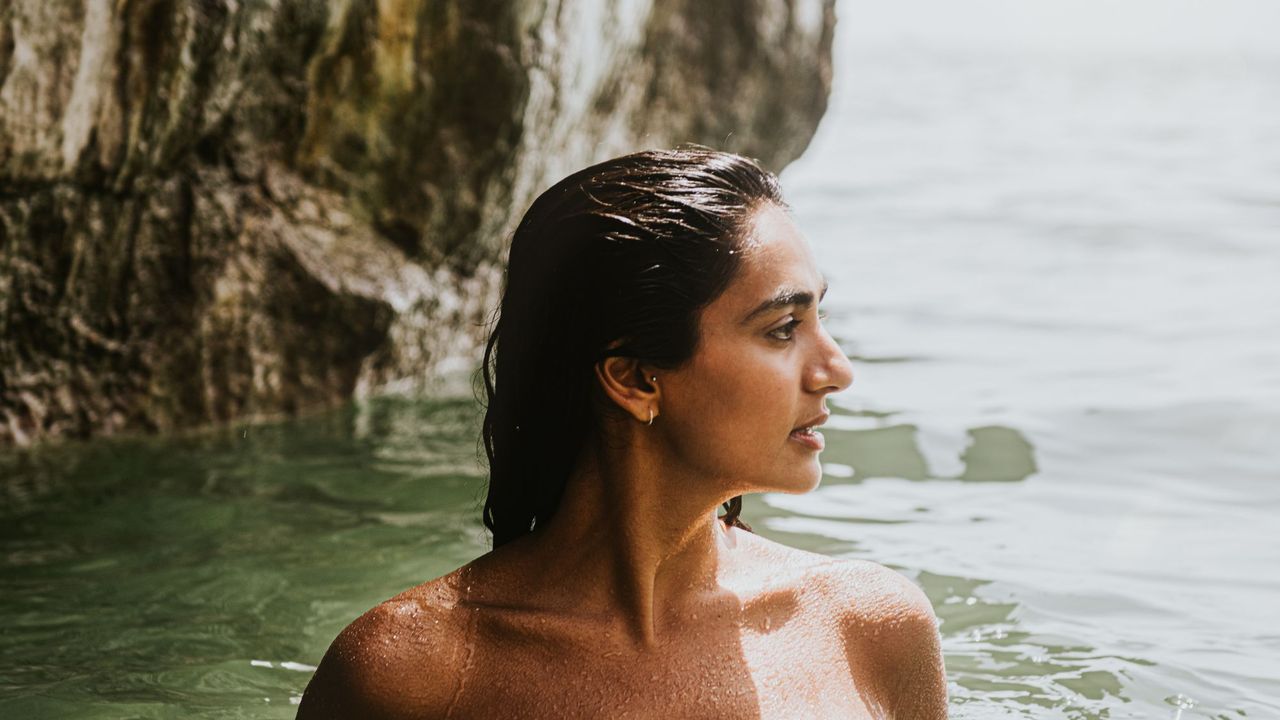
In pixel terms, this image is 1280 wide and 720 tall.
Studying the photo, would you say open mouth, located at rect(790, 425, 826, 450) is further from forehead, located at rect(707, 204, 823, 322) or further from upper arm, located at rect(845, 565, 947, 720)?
upper arm, located at rect(845, 565, 947, 720)

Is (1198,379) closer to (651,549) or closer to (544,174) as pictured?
(544,174)

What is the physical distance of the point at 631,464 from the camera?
8.03 feet

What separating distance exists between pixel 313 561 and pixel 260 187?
1.83 metres

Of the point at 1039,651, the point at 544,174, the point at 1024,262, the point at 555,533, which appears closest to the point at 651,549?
the point at 555,533

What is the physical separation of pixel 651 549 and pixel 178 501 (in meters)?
2.77

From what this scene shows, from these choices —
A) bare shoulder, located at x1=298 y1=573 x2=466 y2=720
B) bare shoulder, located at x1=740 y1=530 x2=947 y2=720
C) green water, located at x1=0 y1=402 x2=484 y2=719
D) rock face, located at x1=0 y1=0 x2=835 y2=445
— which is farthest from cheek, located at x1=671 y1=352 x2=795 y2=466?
rock face, located at x1=0 y1=0 x2=835 y2=445

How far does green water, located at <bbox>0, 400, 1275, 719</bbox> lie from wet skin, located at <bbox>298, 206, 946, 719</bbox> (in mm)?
648

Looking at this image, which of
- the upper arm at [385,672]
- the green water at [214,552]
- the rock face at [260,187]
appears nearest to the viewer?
the upper arm at [385,672]

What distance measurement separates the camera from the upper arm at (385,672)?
7.47 feet

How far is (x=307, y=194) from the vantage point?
231 inches

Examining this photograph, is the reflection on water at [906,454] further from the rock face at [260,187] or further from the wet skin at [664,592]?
the wet skin at [664,592]

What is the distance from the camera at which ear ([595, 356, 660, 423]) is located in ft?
7.82

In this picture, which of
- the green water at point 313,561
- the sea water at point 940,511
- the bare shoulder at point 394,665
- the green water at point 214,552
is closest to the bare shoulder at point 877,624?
the bare shoulder at point 394,665

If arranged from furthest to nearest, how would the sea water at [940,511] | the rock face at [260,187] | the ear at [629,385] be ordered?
the rock face at [260,187] < the sea water at [940,511] < the ear at [629,385]
